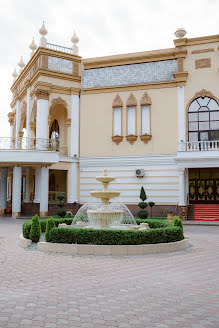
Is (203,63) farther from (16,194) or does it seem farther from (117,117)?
(16,194)

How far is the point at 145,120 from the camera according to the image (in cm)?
2305

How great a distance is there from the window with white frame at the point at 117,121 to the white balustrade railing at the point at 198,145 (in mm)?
4407

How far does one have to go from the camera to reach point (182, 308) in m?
4.89

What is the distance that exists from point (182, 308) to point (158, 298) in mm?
554

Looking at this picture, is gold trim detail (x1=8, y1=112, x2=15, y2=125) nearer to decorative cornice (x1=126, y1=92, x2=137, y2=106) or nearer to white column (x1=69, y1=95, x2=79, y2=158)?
white column (x1=69, y1=95, x2=79, y2=158)

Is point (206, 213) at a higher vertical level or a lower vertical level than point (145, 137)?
lower

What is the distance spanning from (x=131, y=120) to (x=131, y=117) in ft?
0.72

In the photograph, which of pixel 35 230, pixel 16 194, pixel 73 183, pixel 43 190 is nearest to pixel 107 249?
pixel 35 230

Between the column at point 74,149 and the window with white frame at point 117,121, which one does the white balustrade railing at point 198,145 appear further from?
the column at point 74,149

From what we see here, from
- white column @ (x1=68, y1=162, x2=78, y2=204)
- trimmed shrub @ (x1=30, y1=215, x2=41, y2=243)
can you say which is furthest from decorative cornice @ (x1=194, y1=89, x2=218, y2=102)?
trimmed shrub @ (x1=30, y1=215, x2=41, y2=243)

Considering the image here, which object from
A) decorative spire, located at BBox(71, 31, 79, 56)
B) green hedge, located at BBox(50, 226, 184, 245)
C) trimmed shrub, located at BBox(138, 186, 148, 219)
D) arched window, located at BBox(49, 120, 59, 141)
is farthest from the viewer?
arched window, located at BBox(49, 120, 59, 141)

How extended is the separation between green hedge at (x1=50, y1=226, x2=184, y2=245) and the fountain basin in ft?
6.14

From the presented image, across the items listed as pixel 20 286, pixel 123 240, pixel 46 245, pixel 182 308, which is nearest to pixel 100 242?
pixel 123 240

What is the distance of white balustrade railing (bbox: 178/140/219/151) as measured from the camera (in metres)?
20.8
